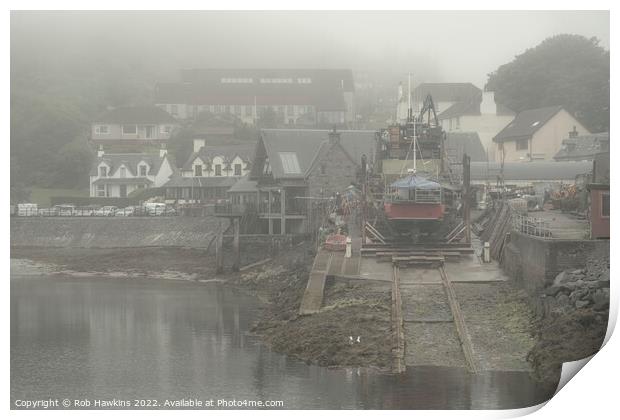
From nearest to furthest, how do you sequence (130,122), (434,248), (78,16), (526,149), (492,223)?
1. (78,16)
2. (434,248)
3. (492,223)
4. (526,149)
5. (130,122)

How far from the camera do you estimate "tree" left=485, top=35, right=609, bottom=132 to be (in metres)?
22.1

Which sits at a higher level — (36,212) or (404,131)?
(404,131)

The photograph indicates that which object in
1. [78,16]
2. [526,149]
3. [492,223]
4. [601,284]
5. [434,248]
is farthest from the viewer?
[526,149]

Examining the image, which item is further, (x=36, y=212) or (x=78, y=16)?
(x=36, y=212)

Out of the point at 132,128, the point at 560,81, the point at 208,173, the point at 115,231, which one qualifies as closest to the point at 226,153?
the point at 208,173

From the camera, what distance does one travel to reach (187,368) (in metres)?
13.9

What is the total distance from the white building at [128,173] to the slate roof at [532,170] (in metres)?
12.9

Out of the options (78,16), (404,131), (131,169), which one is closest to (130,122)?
(131,169)

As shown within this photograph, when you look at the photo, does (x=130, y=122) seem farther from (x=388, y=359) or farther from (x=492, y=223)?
(x=388, y=359)

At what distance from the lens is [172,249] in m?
30.5

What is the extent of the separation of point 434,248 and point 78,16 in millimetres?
8376

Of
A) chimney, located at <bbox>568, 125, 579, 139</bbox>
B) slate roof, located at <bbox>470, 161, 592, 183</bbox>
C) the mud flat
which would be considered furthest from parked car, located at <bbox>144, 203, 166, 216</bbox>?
the mud flat

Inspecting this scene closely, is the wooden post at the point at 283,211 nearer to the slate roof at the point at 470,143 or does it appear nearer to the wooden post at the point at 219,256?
the wooden post at the point at 219,256

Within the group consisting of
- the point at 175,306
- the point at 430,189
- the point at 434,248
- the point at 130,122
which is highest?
the point at 130,122
